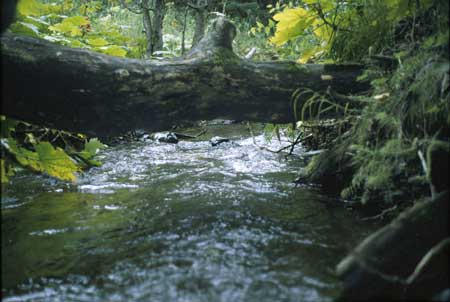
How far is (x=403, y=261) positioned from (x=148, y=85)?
1.96m

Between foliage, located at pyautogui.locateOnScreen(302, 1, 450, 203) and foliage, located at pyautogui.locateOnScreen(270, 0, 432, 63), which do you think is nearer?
foliage, located at pyautogui.locateOnScreen(302, 1, 450, 203)

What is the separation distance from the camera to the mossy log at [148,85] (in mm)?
2678

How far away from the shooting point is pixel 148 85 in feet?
9.71

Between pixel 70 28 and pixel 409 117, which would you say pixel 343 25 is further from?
pixel 70 28

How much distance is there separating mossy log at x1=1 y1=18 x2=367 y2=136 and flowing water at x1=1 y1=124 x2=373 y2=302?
65 centimetres

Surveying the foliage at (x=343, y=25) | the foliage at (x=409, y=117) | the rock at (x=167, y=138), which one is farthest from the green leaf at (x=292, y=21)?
the rock at (x=167, y=138)

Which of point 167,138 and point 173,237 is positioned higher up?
point 167,138

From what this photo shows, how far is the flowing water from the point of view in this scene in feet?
6.19

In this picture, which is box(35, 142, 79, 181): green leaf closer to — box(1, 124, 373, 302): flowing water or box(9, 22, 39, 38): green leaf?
box(1, 124, 373, 302): flowing water

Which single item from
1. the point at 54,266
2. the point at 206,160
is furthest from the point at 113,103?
the point at 206,160

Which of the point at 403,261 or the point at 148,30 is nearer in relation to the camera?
the point at 403,261

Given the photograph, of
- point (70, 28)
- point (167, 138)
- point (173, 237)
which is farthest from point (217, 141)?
point (173, 237)

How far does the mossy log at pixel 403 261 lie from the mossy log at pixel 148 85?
5.08 ft

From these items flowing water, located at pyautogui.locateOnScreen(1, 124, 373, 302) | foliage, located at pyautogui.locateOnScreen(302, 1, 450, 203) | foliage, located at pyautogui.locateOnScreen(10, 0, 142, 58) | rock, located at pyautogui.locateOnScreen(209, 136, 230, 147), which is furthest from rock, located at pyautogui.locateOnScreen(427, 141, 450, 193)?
rock, located at pyautogui.locateOnScreen(209, 136, 230, 147)
